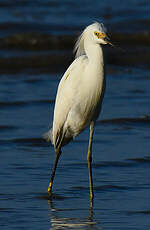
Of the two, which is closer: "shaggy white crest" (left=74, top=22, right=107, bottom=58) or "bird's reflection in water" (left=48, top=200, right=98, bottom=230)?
"bird's reflection in water" (left=48, top=200, right=98, bottom=230)

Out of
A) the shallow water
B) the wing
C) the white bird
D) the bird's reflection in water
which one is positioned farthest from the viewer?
the wing

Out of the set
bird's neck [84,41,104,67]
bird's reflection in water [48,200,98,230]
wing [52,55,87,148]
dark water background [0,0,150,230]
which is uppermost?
bird's neck [84,41,104,67]

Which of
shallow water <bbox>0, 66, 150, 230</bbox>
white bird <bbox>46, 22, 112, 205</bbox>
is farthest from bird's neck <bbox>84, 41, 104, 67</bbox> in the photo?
shallow water <bbox>0, 66, 150, 230</bbox>

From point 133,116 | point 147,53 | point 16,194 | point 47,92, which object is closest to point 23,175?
point 16,194

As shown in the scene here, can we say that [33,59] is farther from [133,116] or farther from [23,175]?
[23,175]

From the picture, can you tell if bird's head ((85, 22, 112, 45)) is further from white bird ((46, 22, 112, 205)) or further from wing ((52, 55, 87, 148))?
wing ((52, 55, 87, 148))

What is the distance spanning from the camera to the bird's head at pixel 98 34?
529 centimetres

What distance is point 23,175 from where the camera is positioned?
6.05 meters

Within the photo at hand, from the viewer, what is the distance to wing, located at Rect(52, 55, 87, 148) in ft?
18.6

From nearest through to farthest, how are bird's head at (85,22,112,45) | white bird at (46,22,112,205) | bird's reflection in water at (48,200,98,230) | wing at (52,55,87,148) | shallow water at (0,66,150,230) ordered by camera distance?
bird's reflection in water at (48,200,98,230) < shallow water at (0,66,150,230) < bird's head at (85,22,112,45) < white bird at (46,22,112,205) < wing at (52,55,87,148)

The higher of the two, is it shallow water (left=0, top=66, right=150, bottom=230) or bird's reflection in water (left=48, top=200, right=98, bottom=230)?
bird's reflection in water (left=48, top=200, right=98, bottom=230)

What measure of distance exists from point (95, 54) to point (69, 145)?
219 centimetres

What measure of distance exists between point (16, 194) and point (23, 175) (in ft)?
1.90

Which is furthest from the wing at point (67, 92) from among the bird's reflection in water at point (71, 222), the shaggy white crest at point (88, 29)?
the bird's reflection in water at point (71, 222)
